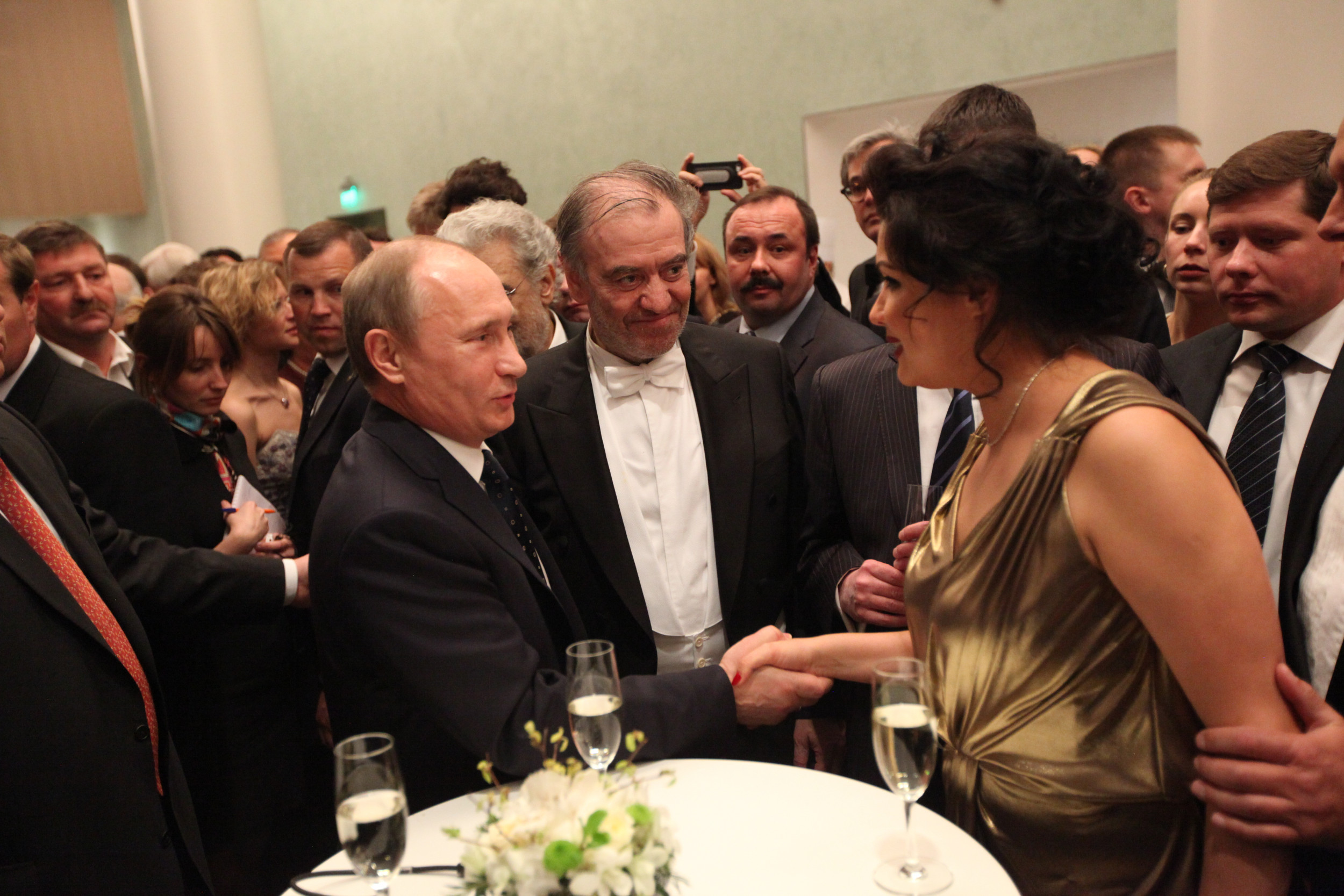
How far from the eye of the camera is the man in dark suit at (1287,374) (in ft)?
6.09

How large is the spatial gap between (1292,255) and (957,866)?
1.60 metres

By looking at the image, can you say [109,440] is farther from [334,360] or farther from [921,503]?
[921,503]

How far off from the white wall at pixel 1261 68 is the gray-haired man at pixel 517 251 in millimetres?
2883

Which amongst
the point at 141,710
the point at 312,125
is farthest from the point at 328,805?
the point at 312,125

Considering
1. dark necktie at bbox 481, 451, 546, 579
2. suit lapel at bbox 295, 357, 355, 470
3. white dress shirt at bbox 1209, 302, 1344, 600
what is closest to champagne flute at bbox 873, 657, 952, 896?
dark necktie at bbox 481, 451, 546, 579

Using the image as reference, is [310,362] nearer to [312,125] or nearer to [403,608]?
[403,608]

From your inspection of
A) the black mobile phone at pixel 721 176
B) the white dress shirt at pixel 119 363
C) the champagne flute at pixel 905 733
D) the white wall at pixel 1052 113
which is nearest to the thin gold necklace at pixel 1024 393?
the champagne flute at pixel 905 733

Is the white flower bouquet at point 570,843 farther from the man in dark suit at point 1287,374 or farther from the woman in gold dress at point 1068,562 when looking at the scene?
the man in dark suit at point 1287,374

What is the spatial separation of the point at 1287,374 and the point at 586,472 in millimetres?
1628

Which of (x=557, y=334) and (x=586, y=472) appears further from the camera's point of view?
(x=557, y=334)

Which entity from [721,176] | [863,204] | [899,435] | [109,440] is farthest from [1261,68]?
[109,440]

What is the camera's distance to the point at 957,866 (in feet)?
4.95

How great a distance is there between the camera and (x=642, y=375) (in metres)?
2.70

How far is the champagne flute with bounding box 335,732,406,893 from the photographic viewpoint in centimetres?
125
